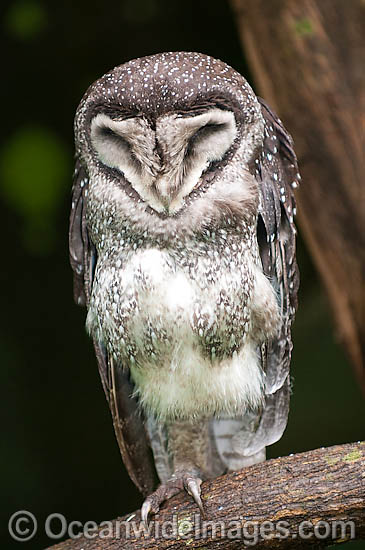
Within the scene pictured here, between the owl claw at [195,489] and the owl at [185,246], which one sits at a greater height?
the owl at [185,246]

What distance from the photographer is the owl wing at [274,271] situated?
107 inches

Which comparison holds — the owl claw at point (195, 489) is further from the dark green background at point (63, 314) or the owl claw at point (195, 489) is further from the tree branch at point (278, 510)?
the dark green background at point (63, 314)

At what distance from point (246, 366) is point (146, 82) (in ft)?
3.45

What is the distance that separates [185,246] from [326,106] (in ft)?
5.02

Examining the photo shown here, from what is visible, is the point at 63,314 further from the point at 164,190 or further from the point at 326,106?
the point at 164,190

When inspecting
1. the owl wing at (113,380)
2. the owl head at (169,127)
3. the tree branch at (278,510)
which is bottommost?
the tree branch at (278,510)

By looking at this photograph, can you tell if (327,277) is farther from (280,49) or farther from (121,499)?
(121,499)

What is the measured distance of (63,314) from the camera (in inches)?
189

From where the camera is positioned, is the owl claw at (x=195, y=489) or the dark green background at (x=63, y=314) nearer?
the owl claw at (x=195, y=489)

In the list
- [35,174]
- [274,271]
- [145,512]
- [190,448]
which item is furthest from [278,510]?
[35,174]

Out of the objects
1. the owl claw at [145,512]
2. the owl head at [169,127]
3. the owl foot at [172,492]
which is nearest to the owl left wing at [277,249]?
the owl head at [169,127]

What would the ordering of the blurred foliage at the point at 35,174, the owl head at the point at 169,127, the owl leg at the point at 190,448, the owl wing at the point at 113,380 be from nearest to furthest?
the owl head at the point at 169,127
the owl wing at the point at 113,380
the owl leg at the point at 190,448
the blurred foliage at the point at 35,174

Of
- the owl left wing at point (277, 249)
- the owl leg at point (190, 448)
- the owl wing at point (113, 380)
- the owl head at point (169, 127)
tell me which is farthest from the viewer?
the owl leg at point (190, 448)

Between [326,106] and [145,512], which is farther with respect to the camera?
[326,106]
